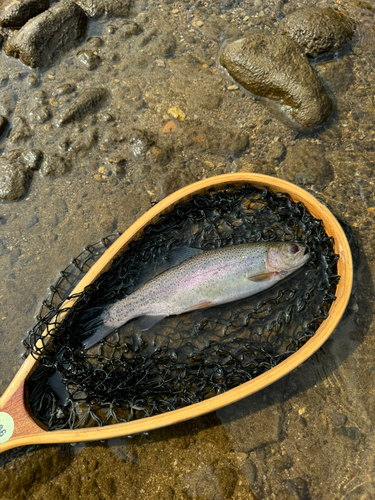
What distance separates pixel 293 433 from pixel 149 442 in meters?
1.41

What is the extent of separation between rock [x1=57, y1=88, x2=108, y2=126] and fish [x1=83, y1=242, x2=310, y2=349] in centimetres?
279

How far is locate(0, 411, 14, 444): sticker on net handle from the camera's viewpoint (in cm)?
304

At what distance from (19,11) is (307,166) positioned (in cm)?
501

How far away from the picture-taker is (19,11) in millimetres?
5582

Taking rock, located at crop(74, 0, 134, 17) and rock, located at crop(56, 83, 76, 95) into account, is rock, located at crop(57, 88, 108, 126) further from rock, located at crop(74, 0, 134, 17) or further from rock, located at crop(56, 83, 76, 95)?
rock, located at crop(74, 0, 134, 17)

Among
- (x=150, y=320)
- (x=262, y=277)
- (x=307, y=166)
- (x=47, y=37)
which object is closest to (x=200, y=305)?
(x=150, y=320)

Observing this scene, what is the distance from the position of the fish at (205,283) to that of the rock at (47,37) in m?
4.03

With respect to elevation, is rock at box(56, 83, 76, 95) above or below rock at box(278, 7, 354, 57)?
above

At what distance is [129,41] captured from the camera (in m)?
5.59

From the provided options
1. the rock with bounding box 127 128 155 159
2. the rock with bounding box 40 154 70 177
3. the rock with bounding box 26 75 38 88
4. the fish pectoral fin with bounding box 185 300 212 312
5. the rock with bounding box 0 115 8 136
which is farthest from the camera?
the rock with bounding box 26 75 38 88

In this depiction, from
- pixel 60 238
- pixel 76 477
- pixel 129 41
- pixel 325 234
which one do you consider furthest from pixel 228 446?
pixel 129 41

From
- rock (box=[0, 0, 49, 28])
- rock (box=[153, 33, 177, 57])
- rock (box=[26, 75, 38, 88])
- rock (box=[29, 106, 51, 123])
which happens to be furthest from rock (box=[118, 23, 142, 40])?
rock (box=[29, 106, 51, 123])

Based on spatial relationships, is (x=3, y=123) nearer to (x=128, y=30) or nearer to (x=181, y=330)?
(x=128, y=30)

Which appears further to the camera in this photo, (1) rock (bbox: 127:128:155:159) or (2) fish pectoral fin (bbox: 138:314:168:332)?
(1) rock (bbox: 127:128:155:159)
